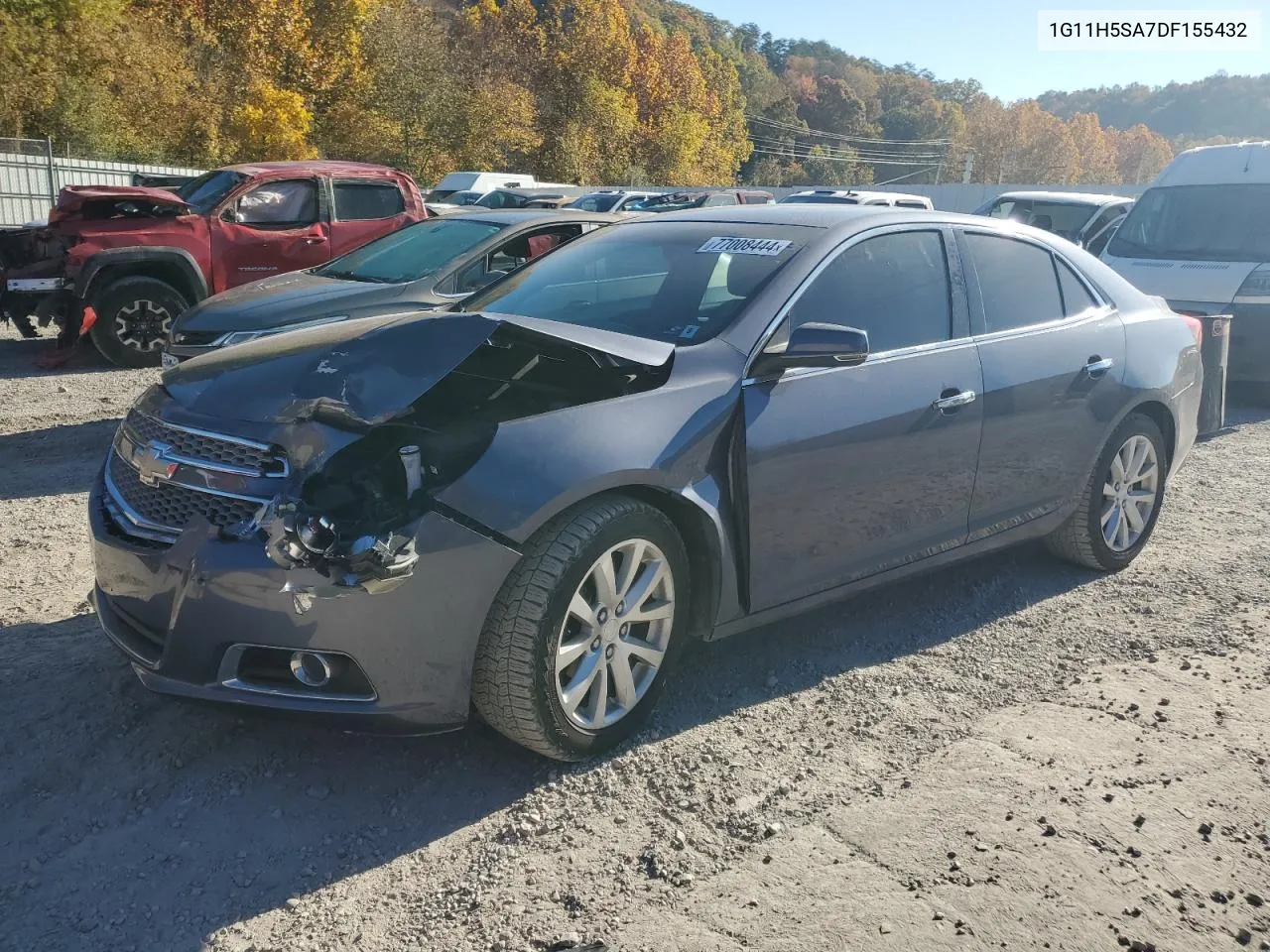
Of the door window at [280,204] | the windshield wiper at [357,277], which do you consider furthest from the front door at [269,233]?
the windshield wiper at [357,277]

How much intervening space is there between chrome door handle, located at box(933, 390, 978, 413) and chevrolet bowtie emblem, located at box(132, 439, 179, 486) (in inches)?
109

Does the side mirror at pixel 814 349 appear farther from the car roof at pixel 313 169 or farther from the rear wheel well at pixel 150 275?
the car roof at pixel 313 169

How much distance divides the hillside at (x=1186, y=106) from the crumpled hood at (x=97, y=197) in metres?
114

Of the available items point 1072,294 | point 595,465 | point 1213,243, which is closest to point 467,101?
point 1213,243

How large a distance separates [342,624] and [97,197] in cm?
878

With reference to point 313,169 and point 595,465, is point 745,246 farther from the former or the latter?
point 313,169

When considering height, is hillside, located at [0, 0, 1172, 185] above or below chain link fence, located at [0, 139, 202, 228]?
above

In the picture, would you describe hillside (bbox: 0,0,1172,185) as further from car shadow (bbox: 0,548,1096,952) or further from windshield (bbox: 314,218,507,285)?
car shadow (bbox: 0,548,1096,952)

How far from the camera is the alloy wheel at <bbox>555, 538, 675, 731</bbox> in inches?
126

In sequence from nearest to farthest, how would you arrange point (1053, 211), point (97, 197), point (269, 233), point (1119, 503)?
point (1119, 503), point (97, 197), point (269, 233), point (1053, 211)

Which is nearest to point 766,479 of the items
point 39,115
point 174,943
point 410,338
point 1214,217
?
point 410,338

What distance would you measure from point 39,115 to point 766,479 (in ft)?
110

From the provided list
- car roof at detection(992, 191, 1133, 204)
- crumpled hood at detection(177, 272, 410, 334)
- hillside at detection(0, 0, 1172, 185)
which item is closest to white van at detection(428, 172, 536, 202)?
hillside at detection(0, 0, 1172, 185)

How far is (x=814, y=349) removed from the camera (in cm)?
364
